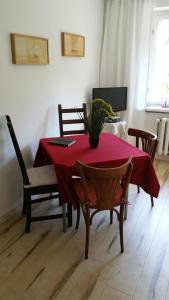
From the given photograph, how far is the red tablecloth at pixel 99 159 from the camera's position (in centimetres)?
199

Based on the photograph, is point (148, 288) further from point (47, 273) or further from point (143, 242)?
point (47, 273)

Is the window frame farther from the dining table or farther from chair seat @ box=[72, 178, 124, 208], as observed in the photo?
chair seat @ box=[72, 178, 124, 208]

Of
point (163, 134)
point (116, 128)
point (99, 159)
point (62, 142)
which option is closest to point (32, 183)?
point (62, 142)

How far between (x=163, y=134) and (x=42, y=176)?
2.28 metres

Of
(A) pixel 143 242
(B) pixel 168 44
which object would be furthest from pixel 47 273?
(B) pixel 168 44

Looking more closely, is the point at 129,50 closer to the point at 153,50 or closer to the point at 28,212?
the point at 153,50

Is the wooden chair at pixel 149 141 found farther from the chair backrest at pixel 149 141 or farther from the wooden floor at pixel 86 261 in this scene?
the wooden floor at pixel 86 261

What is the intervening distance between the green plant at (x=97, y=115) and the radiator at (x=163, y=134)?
179 centimetres

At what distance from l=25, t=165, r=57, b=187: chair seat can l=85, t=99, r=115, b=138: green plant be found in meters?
0.54

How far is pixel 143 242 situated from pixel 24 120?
165 cm

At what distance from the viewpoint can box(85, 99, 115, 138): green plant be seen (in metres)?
2.24

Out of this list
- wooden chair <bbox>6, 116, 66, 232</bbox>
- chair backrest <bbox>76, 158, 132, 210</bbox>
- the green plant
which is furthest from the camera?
the green plant

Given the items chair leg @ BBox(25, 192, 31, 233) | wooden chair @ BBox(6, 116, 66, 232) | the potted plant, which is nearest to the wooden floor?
chair leg @ BBox(25, 192, 31, 233)

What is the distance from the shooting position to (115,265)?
1949 millimetres
